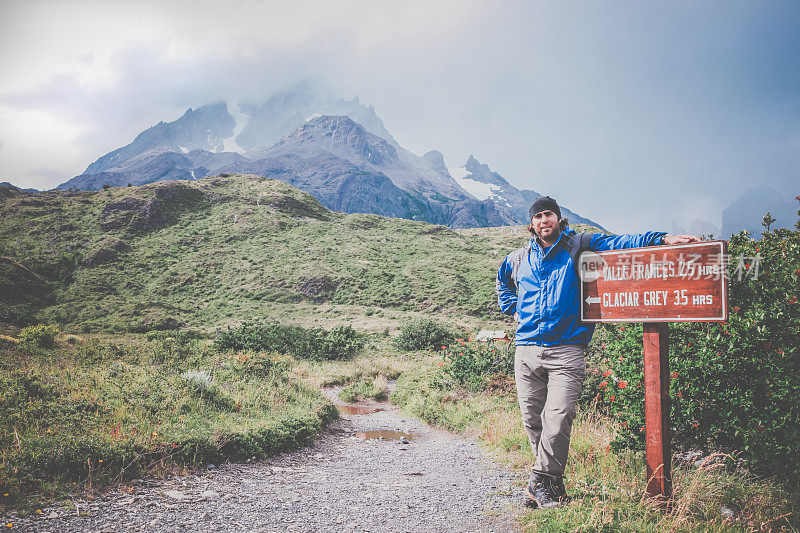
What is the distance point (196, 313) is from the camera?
36969mm

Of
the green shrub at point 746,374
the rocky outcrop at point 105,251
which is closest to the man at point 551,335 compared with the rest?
the green shrub at point 746,374

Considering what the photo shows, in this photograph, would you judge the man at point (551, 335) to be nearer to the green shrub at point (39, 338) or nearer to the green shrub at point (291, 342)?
the green shrub at point (39, 338)

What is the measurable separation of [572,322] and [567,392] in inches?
21.1

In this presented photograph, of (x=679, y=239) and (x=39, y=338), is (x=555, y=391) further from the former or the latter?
(x=39, y=338)

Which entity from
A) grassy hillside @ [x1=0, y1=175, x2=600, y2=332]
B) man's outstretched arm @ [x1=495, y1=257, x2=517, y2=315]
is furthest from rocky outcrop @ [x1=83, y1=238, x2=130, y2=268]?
man's outstretched arm @ [x1=495, y1=257, x2=517, y2=315]

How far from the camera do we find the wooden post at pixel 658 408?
316cm

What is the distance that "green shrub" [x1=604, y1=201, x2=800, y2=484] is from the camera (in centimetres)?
333

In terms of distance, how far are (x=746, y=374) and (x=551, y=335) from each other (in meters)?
1.66

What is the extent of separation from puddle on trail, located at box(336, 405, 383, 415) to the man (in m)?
7.13

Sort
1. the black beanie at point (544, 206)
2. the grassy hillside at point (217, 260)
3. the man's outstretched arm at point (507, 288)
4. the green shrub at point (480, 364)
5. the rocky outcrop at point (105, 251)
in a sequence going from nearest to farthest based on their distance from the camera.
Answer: the black beanie at point (544, 206) < the man's outstretched arm at point (507, 288) < the green shrub at point (480, 364) < the grassy hillside at point (217, 260) < the rocky outcrop at point (105, 251)

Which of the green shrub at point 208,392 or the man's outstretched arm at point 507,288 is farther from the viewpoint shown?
the green shrub at point 208,392

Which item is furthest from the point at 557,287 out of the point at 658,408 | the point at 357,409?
the point at 357,409

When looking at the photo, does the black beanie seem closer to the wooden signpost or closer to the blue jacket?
the blue jacket

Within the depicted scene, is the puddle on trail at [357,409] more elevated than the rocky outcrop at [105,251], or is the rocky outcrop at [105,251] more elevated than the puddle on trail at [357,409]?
the rocky outcrop at [105,251]
